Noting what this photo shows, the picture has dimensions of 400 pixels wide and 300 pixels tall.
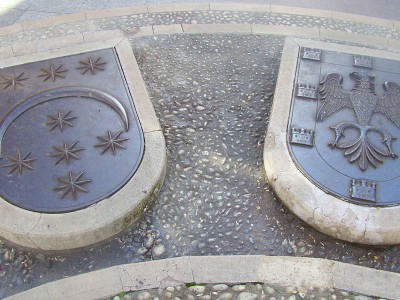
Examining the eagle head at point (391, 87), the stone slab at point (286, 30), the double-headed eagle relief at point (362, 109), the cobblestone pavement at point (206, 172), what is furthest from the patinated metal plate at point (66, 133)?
the eagle head at point (391, 87)

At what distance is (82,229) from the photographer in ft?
10.7

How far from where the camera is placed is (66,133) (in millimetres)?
3826

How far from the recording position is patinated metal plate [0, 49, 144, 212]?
3461 mm

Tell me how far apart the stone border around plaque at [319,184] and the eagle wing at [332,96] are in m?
0.01

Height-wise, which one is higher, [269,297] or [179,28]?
[179,28]

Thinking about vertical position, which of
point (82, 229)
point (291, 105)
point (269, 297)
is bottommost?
point (269, 297)

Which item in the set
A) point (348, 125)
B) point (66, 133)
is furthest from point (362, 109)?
point (66, 133)

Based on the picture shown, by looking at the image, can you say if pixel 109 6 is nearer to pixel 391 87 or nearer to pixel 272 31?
pixel 272 31

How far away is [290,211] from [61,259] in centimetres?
197

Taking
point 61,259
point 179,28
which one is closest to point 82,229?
point 61,259

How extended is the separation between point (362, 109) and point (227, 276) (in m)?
2.11

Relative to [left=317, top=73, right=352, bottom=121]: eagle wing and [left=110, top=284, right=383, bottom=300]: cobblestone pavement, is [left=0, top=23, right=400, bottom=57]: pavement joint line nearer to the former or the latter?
[left=317, top=73, right=352, bottom=121]: eagle wing

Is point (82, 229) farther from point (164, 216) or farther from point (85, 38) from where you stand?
point (85, 38)

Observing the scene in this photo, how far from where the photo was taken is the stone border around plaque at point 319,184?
3.35 meters
